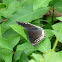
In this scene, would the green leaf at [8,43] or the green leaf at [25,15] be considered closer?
the green leaf at [8,43]

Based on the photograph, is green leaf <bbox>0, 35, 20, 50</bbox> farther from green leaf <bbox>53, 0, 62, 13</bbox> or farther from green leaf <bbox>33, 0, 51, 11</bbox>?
green leaf <bbox>53, 0, 62, 13</bbox>

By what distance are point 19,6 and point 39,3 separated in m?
0.51

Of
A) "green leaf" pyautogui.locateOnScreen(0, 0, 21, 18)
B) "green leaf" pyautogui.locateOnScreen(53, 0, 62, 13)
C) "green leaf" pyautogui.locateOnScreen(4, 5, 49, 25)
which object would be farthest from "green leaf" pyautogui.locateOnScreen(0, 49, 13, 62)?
"green leaf" pyautogui.locateOnScreen(53, 0, 62, 13)

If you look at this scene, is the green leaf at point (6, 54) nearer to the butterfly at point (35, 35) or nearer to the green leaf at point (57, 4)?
the butterfly at point (35, 35)

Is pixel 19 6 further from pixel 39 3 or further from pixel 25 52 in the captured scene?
pixel 25 52

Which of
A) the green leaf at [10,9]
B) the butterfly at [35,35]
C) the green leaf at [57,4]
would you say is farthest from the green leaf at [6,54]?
the green leaf at [57,4]

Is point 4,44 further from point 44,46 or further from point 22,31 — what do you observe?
point 44,46

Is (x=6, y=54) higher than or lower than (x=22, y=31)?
lower

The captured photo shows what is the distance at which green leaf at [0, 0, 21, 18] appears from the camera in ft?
6.16

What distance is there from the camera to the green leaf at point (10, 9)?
1.88m

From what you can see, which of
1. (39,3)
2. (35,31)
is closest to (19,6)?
(39,3)

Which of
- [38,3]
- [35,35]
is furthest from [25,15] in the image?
[35,35]

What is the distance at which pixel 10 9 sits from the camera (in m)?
1.92

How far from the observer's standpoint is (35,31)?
143 centimetres
